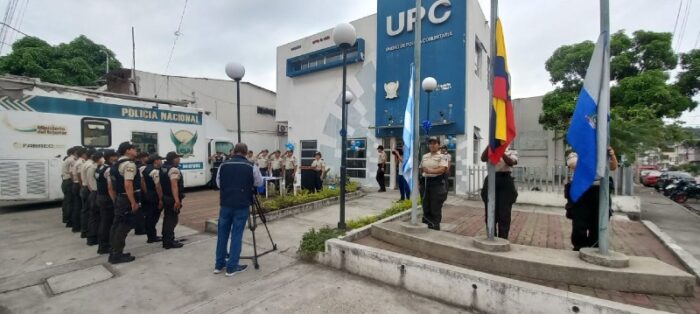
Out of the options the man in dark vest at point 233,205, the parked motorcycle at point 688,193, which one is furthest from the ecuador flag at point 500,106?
the parked motorcycle at point 688,193

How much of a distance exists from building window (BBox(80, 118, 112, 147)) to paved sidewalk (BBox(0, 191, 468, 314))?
13.5ft

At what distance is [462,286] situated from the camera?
3.25 m

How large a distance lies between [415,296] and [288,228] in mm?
3658

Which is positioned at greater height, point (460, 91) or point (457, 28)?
point (457, 28)

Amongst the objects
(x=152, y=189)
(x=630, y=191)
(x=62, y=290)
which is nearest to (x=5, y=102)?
(x=152, y=189)

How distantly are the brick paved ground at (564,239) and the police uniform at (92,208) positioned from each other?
16.2 feet

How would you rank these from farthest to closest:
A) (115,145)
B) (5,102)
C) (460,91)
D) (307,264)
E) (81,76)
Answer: (81,76) < (460,91) < (115,145) < (5,102) < (307,264)

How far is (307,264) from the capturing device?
180 inches

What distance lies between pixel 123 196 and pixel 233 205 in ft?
6.93

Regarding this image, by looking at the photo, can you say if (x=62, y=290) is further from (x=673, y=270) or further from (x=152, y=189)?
(x=673, y=270)

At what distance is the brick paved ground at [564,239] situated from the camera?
280cm

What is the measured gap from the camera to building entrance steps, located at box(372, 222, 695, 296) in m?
2.87

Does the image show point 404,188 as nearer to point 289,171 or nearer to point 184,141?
point 289,171

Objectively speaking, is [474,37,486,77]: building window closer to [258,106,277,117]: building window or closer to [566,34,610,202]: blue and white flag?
[566,34,610,202]: blue and white flag
